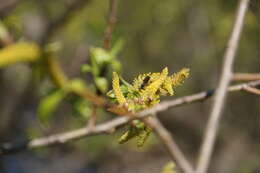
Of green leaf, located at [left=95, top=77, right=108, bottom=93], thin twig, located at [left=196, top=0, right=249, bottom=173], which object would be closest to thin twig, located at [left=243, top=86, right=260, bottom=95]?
thin twig, located at [left=196, top=0, right=249, bottom=173]

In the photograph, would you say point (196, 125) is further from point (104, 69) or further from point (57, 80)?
point (57, 80)

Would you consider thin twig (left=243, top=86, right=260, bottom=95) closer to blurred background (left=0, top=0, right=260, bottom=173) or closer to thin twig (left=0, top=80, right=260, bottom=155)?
thin twig (left=0, top=80, right=260, bottom=155)

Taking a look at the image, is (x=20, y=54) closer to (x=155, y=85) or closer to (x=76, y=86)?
(x=76, y=86)

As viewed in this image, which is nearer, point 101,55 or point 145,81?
point 145,81

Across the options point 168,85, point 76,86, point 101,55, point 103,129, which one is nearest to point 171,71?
point 101,55

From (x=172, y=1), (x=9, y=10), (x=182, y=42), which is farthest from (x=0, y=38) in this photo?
(x=182, y=42)
